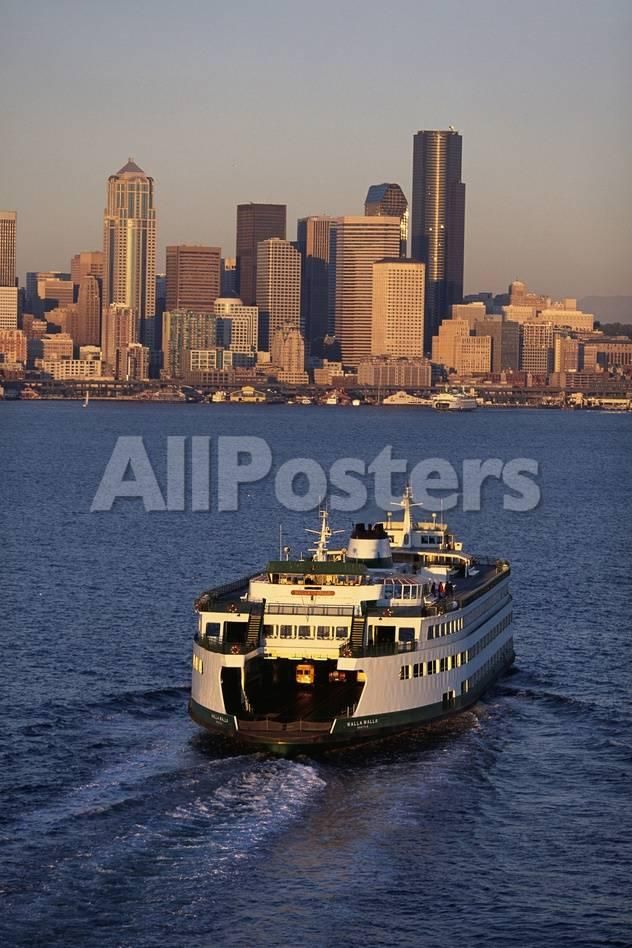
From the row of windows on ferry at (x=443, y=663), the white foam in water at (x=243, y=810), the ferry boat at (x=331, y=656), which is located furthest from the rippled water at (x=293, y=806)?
the row of windows on ferry at (x=443, y=663)

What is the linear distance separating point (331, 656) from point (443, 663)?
2570mm

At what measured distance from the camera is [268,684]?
3891cm

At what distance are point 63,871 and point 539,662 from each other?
21145 millimetres

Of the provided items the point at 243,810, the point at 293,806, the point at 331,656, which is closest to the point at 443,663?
the point at 331,656

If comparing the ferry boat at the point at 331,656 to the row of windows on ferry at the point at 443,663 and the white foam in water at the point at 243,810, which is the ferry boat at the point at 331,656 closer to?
the row of windows on ferry at the point at 443,663

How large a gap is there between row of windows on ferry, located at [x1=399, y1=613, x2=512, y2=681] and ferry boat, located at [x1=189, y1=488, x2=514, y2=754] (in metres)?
0.02

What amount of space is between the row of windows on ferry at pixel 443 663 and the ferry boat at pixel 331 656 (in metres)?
0.02

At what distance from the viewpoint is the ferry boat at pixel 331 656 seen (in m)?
37.0

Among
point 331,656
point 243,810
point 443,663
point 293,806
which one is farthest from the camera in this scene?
point 443,663

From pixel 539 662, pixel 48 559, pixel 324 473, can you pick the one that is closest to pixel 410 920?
pixel 539 662

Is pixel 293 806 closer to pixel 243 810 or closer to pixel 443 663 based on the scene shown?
Result: pixel 243 810

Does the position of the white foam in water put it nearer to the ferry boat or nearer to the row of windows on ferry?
the ferry boat

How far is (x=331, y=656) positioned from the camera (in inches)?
1534

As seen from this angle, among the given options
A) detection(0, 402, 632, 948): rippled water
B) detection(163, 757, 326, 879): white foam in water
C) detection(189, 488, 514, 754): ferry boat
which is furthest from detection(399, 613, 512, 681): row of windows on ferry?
detection(163, 757, 326, 879): white foam in water
